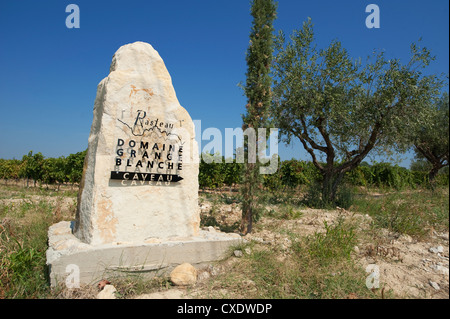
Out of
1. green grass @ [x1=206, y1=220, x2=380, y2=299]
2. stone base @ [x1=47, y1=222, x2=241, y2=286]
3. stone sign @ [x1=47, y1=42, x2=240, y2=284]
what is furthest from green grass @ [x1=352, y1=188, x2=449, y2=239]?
stone sign @ [x1=47, y1=42, x2=240, y2=284]

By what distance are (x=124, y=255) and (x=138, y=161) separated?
Result: 1407 millimetres

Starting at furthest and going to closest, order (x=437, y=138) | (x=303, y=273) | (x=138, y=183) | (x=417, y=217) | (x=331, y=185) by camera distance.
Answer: (x=437, y=138) < (x=331, y=185) < (x=417, y=217) < (x=138, y=183) < (x=303, y=273)

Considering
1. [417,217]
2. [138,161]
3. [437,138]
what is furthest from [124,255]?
[437,138]

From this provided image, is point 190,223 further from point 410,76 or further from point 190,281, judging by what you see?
point 410,76

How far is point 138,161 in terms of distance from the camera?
4414mm

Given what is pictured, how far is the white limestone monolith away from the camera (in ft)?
13.7

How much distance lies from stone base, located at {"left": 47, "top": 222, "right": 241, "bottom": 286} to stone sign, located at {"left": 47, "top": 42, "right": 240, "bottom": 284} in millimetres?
13

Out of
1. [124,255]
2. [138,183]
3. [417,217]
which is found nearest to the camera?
[124,255]

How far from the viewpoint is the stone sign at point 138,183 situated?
13.3ft

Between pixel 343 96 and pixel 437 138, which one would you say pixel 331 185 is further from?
pixel 437 138

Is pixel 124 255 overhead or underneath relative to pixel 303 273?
overhead

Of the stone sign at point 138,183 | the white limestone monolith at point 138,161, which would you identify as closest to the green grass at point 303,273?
the stone sign at point 138,183

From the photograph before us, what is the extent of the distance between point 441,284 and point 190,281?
11.0 feet
